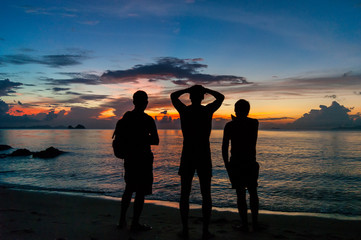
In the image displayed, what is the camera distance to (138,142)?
14.8 feet

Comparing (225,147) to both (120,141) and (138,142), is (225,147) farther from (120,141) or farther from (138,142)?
(120,141)

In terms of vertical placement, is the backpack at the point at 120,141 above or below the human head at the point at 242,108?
below

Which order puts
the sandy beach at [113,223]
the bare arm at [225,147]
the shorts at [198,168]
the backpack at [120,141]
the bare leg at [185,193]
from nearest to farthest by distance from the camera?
the shorts at [198,168]
the bare leg at [185,193]
the bare arm at [225,147]
the backpack at [120,141]
the sandy beach at [113,223]

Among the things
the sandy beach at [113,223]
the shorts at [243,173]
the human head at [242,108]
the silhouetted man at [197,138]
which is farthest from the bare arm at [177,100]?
the sandy beach at [113,223]

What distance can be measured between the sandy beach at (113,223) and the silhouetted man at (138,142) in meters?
1.00

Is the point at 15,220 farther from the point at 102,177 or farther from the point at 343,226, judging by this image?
the point at 102,177

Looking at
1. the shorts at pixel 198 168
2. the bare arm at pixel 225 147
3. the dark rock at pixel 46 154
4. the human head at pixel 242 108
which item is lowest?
the dark rock at pixel 46 154

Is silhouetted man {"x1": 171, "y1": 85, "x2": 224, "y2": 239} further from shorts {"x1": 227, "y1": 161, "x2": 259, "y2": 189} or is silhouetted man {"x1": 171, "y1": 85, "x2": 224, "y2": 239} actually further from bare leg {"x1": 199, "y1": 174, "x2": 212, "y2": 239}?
shorts {"x1": 227, "y1": 161, "x2": 259, "y2": 189}

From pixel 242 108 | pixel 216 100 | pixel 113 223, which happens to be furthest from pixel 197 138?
pixel 113 223

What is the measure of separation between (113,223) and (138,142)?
237 cm

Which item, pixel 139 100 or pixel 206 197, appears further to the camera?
pixel 139 100

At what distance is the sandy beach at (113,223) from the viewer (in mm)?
4668

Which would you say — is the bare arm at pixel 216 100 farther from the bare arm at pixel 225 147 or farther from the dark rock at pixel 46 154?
the dark rock at pixel 46 154

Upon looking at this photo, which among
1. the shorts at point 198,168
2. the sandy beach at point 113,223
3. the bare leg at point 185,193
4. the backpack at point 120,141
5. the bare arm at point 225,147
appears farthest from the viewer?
the sandy beach at point 113,223
